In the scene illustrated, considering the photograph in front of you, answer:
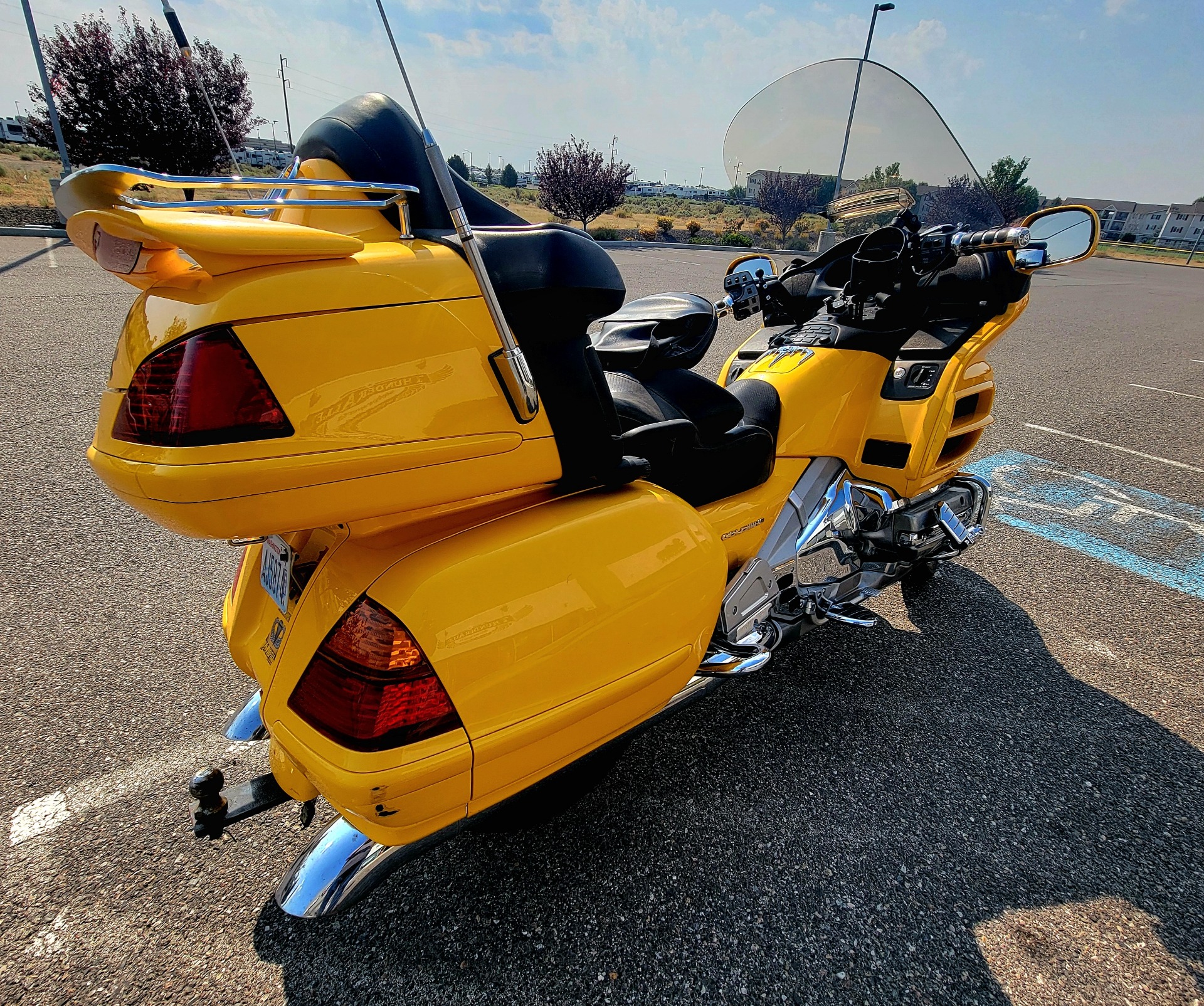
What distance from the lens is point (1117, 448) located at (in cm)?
540

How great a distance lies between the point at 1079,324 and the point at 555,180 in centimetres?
1828

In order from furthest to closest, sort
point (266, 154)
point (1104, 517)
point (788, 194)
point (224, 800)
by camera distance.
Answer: point (1104, 517) → point (788, 194) → point (266, 154) → point (224, 800)

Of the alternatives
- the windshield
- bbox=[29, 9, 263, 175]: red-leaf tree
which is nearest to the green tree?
the windshield

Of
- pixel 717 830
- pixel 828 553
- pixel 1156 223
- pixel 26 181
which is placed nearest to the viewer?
pixel 717 830

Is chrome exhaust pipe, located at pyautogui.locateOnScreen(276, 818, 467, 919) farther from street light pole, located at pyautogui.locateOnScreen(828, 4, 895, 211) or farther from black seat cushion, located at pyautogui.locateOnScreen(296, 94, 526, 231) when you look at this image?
street light pole, located at pyautogui.locateOnScreen(828, 4, 895, 211)

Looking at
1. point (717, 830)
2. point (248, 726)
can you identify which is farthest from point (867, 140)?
point (248, 726)

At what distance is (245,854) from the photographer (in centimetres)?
174

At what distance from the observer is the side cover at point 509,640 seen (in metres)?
1.13

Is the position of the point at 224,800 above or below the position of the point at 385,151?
below

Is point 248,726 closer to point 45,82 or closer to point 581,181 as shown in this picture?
point 45,82

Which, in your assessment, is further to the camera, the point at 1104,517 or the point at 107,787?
the point at 1104,517

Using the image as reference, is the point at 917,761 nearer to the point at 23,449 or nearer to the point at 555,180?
the point at 23,449

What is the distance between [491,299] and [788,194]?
Result: 2.75 m

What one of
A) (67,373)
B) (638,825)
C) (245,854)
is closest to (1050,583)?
(638,825)
